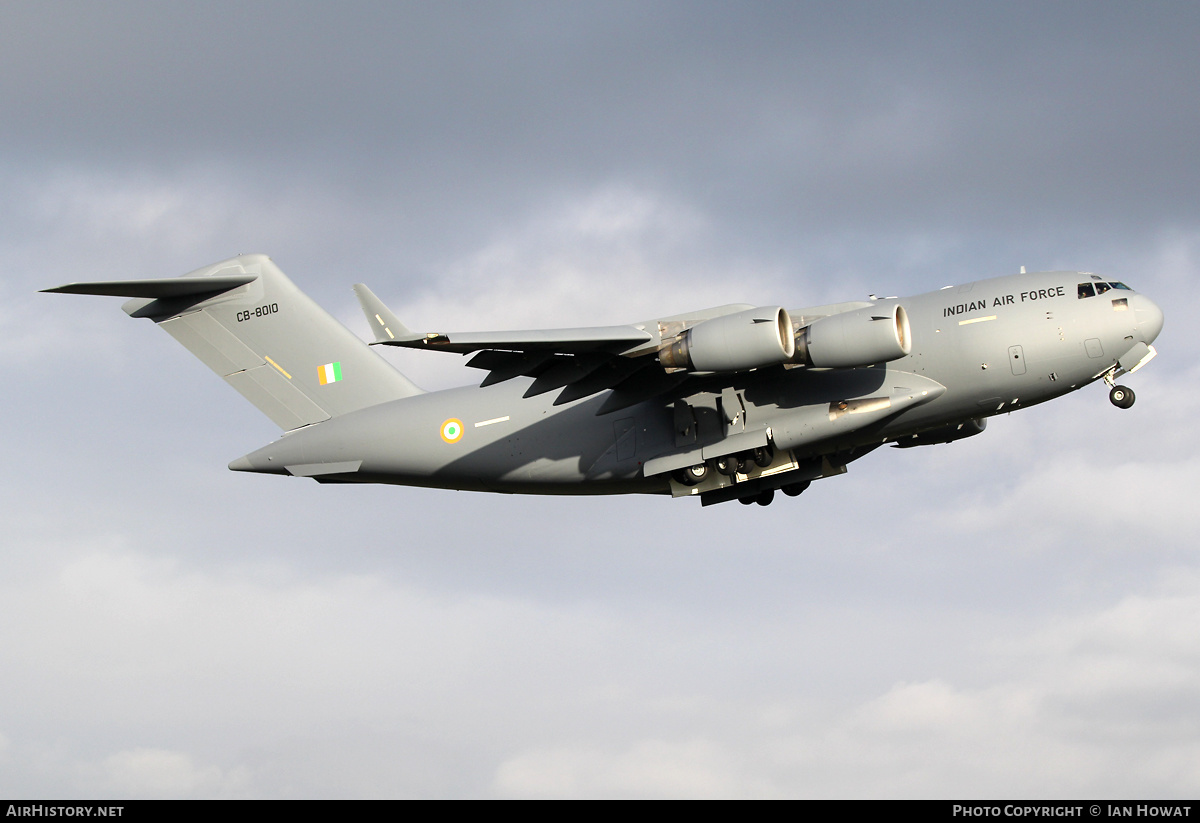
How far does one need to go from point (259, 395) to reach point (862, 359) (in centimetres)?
944

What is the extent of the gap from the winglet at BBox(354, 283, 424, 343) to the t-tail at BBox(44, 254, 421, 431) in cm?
439

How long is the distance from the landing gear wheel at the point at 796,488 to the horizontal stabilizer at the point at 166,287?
347 inches

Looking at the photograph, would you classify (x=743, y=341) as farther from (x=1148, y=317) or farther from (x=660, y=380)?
(x=1148, y=317)

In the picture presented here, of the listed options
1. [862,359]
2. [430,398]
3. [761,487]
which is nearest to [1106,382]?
[862,359]

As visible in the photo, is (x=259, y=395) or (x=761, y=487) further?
(x=259, y=395)

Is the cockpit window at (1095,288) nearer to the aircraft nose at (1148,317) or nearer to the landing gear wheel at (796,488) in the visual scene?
the aircraft nose at (1148,317)

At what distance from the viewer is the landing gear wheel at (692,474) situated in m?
16.8

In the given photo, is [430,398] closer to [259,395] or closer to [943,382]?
[259,395]

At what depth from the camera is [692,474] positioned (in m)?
16.8

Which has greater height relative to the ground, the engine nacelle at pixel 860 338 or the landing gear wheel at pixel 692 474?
the engine nacelle at pixel 860 338

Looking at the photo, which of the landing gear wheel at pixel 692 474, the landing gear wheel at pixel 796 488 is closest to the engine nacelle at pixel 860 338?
the landing gear wheel at pixel 692 474

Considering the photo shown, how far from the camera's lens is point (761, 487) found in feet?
58.2

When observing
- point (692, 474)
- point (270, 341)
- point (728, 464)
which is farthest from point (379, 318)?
point (270, 341)

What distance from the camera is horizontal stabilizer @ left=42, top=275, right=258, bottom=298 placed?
17.0 m
